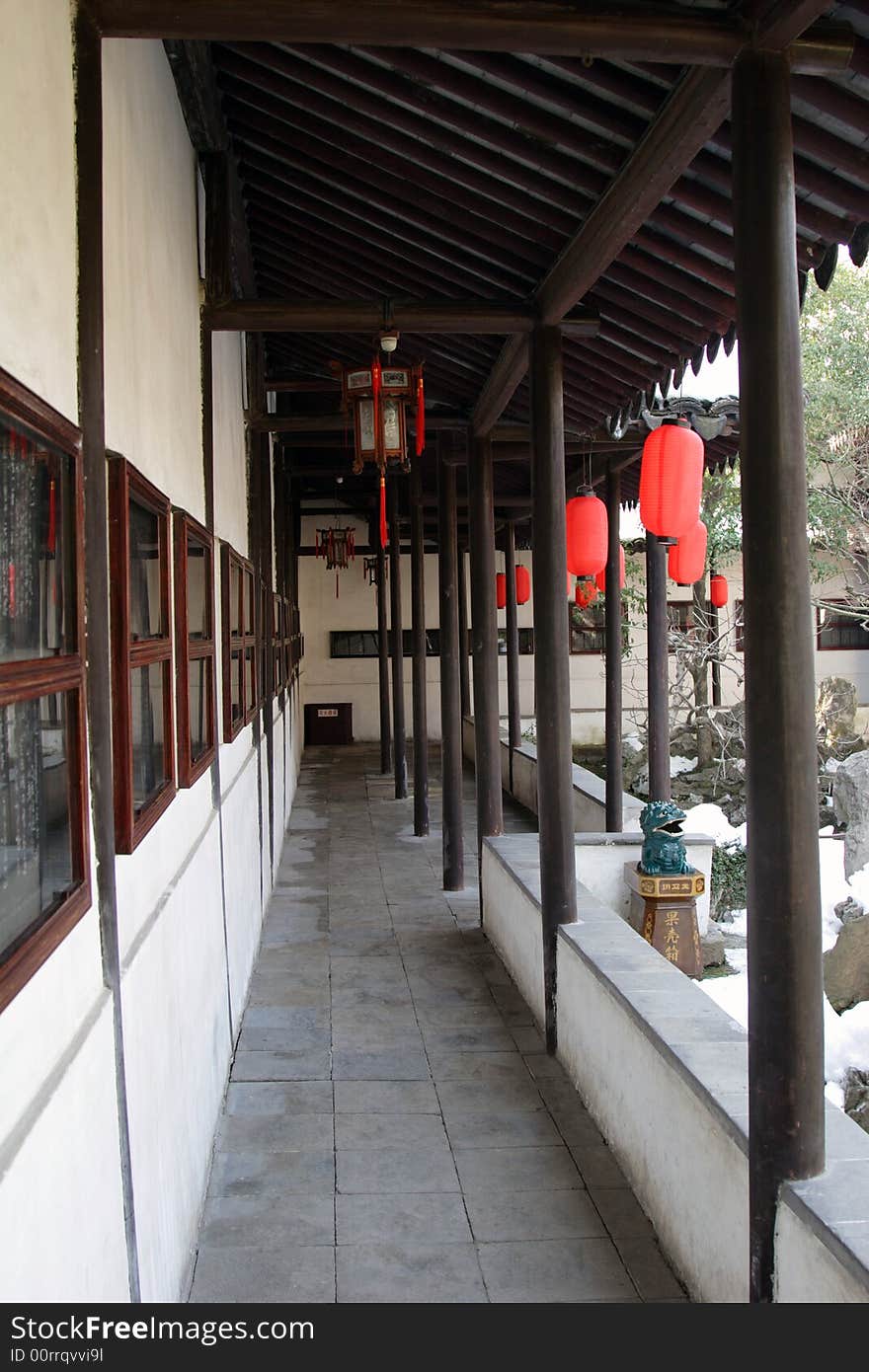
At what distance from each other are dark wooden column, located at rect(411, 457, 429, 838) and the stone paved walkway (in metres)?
3.52

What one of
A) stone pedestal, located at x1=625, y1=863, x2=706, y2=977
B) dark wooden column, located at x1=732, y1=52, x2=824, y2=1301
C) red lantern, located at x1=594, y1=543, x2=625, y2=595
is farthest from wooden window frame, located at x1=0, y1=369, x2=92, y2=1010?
red lantern, located at x1=594, y1=543, x2=625, y2=595

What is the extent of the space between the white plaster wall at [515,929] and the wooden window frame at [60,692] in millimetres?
3696

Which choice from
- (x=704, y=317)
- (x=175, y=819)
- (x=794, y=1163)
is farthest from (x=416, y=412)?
(x=794, y=1163)

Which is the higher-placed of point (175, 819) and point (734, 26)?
point (734, 26)

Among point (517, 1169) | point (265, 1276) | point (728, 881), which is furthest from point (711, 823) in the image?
point (265, 1276)

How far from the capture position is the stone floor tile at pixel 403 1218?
3.77 meters

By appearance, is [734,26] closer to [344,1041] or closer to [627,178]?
[627,178]

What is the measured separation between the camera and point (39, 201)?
7.07 feet

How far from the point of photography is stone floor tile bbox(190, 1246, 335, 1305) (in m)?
3.40

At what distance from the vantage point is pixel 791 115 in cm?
312

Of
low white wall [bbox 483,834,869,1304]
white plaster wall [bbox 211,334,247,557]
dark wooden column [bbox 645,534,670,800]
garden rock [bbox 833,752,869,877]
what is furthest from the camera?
garden rock [bbox 833,752,869,877]

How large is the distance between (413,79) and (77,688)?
8.49 ft

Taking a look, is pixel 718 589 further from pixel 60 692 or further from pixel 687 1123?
pixel 60 692

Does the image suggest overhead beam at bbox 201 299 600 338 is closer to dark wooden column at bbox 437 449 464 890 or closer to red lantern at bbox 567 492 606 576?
red lantern at bbox 567 492 606 576
